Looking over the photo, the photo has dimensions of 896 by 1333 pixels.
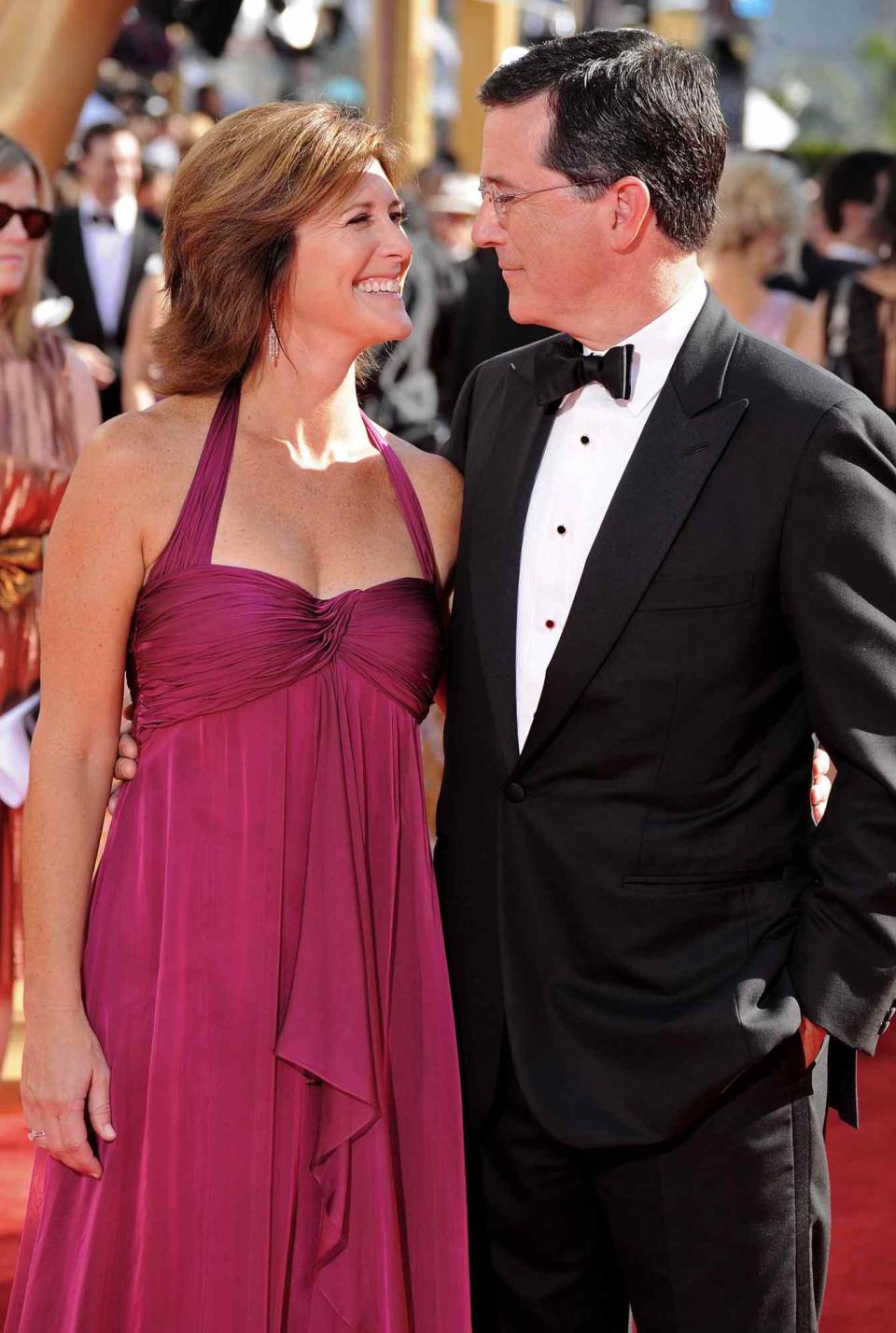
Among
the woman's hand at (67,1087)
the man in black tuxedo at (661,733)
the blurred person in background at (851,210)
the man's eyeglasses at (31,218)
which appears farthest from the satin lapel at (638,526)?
the blurred person in background at (851,210)

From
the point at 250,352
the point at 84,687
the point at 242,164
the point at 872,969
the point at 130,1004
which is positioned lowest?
the point at 130,1004

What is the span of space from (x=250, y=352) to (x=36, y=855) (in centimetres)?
79

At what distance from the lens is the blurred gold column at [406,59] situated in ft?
66.9

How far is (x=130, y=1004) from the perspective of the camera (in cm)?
223

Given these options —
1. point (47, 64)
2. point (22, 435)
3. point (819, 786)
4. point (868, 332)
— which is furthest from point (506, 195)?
point (868, 332)

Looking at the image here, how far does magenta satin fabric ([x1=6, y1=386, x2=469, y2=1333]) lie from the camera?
2.20 metres

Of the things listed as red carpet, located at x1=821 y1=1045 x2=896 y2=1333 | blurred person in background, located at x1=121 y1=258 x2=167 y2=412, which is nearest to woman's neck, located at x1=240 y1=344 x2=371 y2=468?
red carpet, located at x1=821 y1=1045 x2=896 y2=1333

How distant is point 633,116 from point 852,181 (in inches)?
209

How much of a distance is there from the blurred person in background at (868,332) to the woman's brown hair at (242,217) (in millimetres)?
3285

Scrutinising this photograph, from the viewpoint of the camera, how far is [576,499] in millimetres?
2174

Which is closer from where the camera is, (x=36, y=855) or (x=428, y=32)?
(x=36, y=855)

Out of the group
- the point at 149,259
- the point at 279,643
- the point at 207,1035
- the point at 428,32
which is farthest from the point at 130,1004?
the point at 428,32

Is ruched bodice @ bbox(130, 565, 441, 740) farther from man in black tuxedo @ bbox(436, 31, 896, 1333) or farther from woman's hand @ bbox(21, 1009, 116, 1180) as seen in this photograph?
woman's hand @ bbox(21, 1009, 116, 1180)

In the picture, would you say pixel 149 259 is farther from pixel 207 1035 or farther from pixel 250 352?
pixel 207 1035
